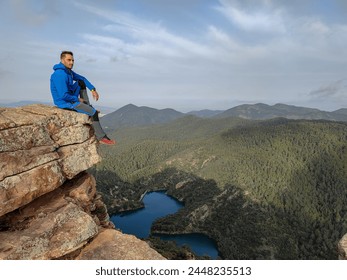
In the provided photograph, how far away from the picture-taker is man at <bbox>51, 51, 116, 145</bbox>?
2042 cm

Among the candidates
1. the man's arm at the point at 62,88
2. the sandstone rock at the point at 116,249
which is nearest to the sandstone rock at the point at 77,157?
the man's arm at the point at 62,88

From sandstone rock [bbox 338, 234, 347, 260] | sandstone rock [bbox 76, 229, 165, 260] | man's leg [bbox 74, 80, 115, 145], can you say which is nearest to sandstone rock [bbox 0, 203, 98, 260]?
Answer: sandstone rock [bbox 76, 229, 165, 260]

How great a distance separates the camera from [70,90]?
72.0ft

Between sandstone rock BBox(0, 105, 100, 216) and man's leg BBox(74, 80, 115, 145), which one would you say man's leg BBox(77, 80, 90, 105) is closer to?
man's leg BBox(74, 80, 115, 145)

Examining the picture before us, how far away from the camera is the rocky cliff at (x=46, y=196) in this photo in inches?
653

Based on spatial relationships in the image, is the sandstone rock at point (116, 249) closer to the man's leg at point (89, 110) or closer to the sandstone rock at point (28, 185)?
the sandstone rock at point (28, 185)

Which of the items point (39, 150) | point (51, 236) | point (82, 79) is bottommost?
point (51, 236)

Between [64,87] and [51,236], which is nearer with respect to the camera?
[51,236]

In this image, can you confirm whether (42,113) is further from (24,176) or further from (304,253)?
(304,253)

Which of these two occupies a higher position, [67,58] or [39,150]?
[67,58]

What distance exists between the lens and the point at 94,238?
62.8 feet

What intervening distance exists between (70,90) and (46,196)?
8.02m

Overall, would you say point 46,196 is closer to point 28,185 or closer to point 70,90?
point 28,185

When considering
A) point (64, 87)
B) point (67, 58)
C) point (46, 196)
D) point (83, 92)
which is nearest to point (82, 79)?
point (83, 92)
